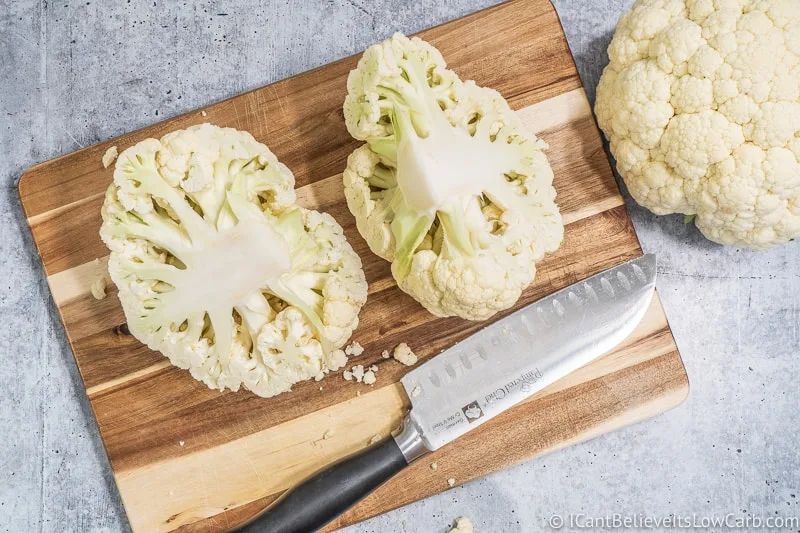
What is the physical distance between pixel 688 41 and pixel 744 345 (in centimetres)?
72

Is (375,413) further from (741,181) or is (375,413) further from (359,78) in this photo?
(741,181)

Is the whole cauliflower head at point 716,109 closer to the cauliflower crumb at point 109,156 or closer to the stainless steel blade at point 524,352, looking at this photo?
the stainless steel blade at point 524,352

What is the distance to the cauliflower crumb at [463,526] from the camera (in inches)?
58.9

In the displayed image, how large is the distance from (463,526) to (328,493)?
0.39 meters

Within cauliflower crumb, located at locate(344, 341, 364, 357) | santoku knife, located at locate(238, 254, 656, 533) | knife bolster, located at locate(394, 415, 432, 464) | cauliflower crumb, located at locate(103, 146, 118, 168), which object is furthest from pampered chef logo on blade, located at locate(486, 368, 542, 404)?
cauliflower crumb, located at locate(103, 146, 118, 168)

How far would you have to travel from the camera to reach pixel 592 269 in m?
1.46

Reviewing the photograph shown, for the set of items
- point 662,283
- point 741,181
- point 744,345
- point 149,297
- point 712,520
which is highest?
point 149,297

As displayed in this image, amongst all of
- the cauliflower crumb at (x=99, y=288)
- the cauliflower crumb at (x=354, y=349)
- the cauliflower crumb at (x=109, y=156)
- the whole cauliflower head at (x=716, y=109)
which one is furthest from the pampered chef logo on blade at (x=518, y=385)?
the cauliflower crumb at (x=109, y=156)

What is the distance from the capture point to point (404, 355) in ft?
4.72

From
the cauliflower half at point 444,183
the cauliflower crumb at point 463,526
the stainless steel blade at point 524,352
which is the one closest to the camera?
the cauliflower half at point 444,183

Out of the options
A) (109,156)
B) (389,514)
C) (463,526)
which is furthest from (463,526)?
(109,156)

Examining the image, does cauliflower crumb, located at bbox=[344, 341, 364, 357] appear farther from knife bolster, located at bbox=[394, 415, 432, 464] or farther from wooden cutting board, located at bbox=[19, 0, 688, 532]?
knife bolster, located at bbox=[394, 415, 432, 464]

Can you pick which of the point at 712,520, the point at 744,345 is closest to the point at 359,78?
the point at 744,345

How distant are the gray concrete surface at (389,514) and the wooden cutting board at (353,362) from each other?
110 mm
